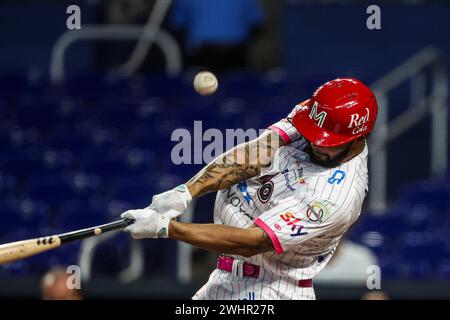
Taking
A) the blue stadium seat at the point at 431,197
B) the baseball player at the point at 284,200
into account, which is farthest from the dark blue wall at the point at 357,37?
the baseball player at the point at 284,200

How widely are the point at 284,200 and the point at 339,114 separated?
428mm

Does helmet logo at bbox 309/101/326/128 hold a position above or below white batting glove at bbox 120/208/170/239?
above

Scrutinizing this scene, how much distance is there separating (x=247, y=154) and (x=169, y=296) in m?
2.11

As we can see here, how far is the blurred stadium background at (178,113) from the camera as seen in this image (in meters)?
7.29

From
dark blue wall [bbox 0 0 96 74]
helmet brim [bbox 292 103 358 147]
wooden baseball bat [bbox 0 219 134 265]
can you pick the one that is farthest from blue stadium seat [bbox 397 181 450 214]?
wooden baseball bat [bbox 0 219 134 265]

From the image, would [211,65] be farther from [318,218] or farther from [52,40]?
[318,218]

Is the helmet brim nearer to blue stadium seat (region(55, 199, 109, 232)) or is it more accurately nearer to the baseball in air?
the baseball in air

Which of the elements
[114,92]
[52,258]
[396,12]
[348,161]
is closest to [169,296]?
[52,258]

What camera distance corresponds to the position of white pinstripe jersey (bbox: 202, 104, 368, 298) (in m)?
4.43

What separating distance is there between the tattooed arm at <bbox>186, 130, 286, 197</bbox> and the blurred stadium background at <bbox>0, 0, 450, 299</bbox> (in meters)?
1.99

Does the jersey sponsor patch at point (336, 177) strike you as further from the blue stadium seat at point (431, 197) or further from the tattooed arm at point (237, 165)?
the blue stadium seat at point (431, 197)

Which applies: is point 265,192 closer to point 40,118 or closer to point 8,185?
point 8,185

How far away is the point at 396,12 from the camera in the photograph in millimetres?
9539

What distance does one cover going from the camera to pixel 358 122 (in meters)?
4.50
